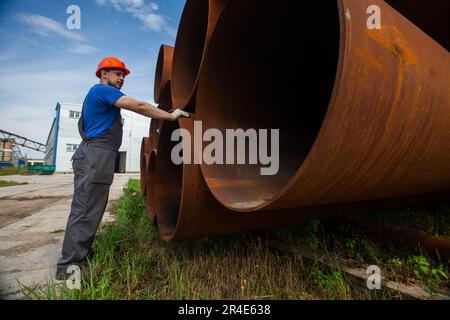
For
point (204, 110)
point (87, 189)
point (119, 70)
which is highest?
point (119, 70)

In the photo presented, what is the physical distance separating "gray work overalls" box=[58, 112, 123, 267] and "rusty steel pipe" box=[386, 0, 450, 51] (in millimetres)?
2008

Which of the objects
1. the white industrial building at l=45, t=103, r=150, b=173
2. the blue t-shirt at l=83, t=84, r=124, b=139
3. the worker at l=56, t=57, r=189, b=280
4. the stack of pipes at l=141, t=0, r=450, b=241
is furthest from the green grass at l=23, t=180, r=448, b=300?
the white industrial building at l=45, t=103, r=150, b=173

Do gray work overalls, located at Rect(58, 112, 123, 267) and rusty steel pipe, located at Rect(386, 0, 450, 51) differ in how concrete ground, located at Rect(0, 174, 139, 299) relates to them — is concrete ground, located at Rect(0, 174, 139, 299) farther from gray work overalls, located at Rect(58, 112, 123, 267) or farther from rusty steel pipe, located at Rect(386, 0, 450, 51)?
rusty steel pipe, located at Rect(386, 0, 450, 51)

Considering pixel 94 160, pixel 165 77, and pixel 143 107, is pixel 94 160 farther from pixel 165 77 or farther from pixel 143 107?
pixel 165 77

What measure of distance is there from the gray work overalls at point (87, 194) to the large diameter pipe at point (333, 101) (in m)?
0.80

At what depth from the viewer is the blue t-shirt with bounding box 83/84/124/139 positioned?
184 cm

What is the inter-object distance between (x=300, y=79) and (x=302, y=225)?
3.88 feet

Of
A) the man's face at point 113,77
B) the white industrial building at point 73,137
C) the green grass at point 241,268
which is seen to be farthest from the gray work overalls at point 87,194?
the white industrial building at point 73,137

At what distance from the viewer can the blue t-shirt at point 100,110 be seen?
1.84 metres

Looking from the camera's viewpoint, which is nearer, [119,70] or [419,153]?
[419,153]

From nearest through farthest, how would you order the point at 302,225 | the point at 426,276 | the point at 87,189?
the point at 426,276 → the point at 87,189 → the point at 302,225

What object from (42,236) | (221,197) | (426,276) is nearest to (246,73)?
(221,197)

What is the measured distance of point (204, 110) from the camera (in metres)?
1.53
